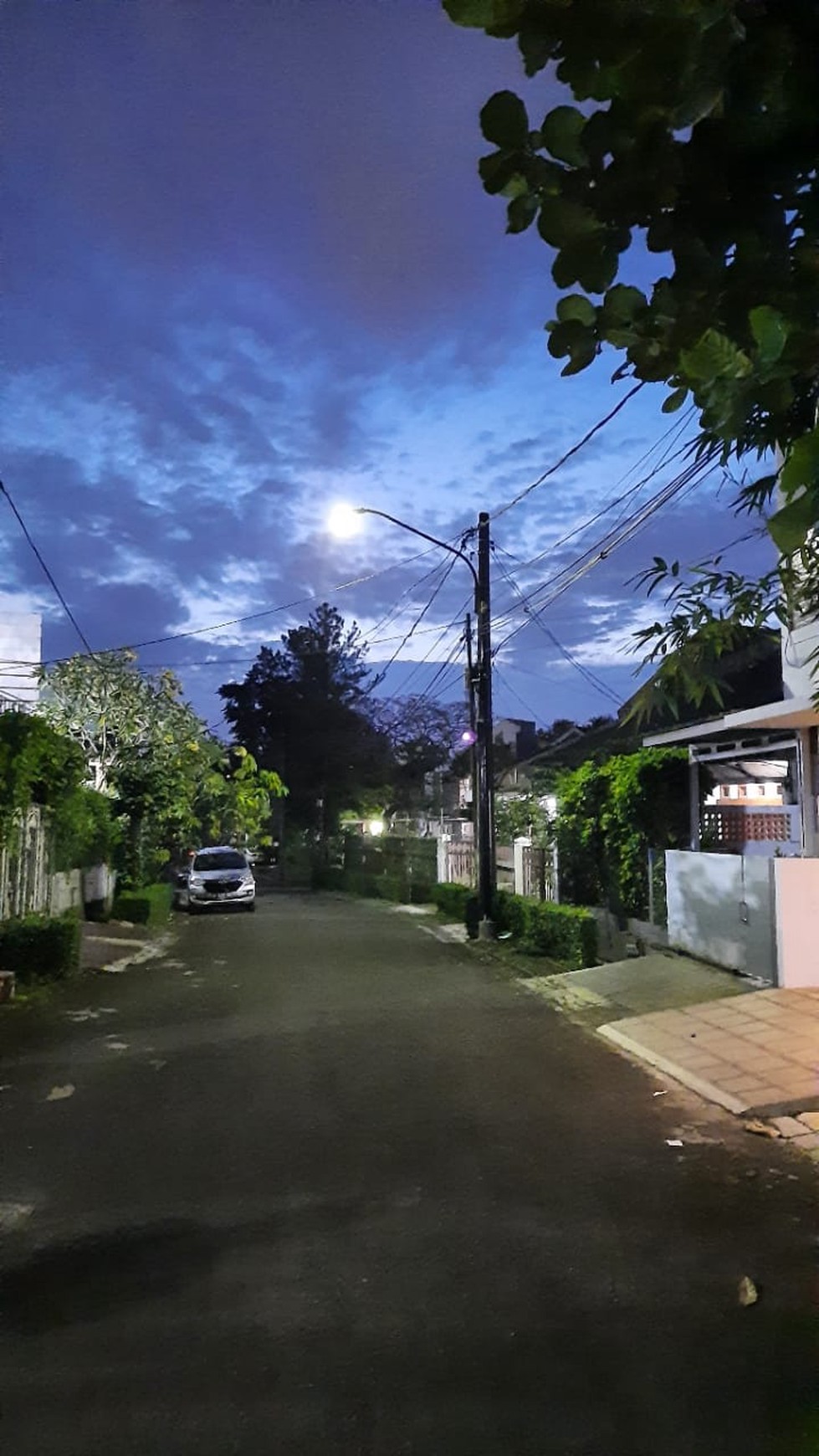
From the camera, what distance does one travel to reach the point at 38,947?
12.9 metres

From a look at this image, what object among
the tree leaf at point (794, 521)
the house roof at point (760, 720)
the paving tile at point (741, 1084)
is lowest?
the paving tile at point (741, 1084)

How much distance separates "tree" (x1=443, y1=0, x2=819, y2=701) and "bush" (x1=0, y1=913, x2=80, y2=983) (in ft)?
38.1

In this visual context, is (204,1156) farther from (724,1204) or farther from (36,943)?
(36,943)

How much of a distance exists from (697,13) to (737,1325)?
4055 mm

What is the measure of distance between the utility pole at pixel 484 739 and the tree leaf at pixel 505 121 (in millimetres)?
16393

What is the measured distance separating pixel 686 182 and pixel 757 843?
584 inches

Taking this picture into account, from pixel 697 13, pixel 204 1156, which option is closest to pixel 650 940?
pixel 204 1156

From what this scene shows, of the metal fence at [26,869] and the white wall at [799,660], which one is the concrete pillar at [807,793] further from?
the metal fence at [26,869]

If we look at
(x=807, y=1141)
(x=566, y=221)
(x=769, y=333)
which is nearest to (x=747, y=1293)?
(x=807, y=1141)

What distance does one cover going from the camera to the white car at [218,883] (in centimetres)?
2798

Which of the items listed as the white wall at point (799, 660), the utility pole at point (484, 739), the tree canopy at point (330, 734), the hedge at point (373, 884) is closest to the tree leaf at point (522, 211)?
the white wall at point (799, 660)

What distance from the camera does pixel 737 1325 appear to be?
4016mm

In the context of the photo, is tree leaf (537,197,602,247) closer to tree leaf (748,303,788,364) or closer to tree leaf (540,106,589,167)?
tree leaf (540,106,589,167)

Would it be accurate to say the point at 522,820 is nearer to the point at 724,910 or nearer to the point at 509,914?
the point at 509,914
